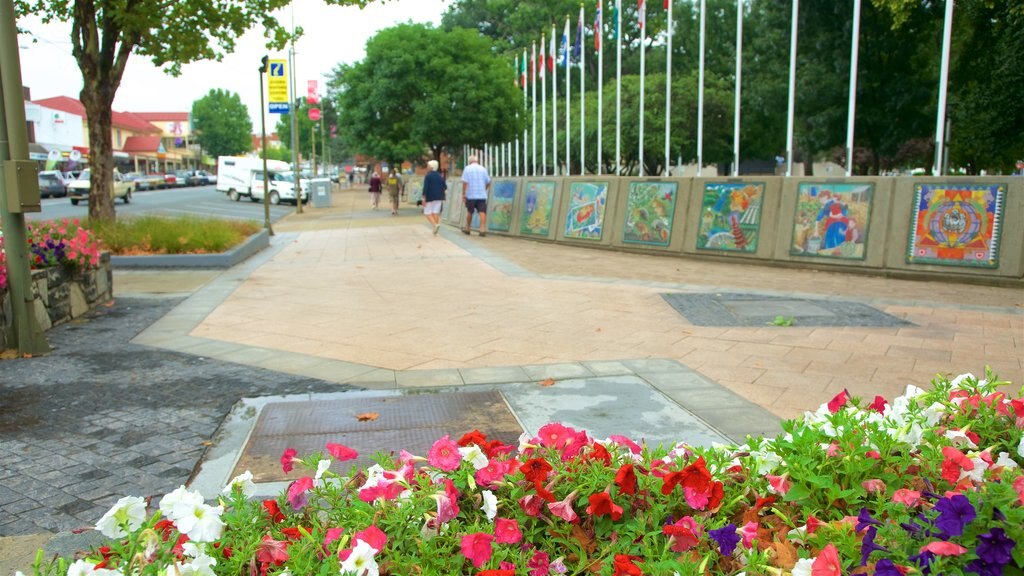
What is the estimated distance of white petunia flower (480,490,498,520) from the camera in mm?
1871

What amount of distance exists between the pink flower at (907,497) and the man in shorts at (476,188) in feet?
48.3

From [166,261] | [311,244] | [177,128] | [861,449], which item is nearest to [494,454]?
[861,449]

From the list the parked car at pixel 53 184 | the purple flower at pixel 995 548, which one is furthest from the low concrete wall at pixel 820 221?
the parked car at pixel 53 184

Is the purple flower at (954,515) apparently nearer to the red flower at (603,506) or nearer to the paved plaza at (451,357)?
the red flower at (603,506)

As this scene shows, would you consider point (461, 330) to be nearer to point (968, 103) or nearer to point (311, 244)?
point (311, 244)

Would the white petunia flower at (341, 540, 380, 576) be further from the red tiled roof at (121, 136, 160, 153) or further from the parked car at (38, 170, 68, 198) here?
the red tiled roof at (121, 136, 160, 153)

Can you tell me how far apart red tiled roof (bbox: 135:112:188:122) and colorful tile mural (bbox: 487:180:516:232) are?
124439 millimetres

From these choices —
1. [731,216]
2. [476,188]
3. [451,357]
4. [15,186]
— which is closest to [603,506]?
[451,357]

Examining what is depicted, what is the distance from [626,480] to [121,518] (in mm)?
1135

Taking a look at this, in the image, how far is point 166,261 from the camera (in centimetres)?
1171

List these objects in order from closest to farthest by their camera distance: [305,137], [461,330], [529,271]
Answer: [461,330] → [529,271] → [305,137]

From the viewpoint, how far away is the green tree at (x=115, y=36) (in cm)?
1280

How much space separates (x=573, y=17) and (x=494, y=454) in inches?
2046

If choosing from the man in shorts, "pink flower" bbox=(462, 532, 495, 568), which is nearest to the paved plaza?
"pink flower" bbox=(462, 532, 495, 568)
